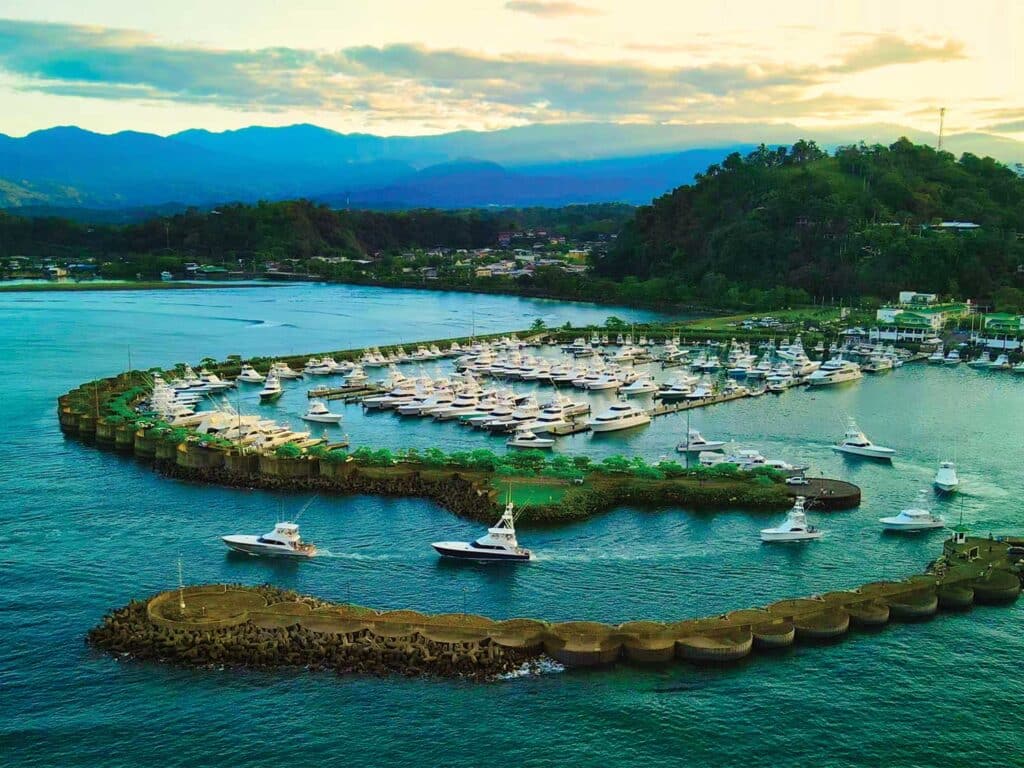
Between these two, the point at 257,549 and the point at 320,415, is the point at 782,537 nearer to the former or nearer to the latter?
the point at 257,549

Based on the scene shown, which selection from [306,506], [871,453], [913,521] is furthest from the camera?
[871,453]

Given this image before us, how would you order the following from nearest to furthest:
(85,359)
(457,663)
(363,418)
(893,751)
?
(893,751) < (457,663) < (363,418) < (85,359)

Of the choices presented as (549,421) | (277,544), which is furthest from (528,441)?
(277,544)

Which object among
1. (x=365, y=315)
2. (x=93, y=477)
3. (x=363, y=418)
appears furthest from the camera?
(x=365, y=315)

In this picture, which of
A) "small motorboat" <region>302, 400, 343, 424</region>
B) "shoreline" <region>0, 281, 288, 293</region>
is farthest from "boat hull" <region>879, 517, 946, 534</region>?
"shoreline" <region>0, 281, 288, 293</region>

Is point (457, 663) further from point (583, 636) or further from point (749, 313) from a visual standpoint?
point (749, 313)

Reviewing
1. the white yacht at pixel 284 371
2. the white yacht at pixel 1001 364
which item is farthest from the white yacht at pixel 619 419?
the white yacht at pixel 1001 364

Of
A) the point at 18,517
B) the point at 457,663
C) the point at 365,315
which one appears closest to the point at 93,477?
the point at 18,517
